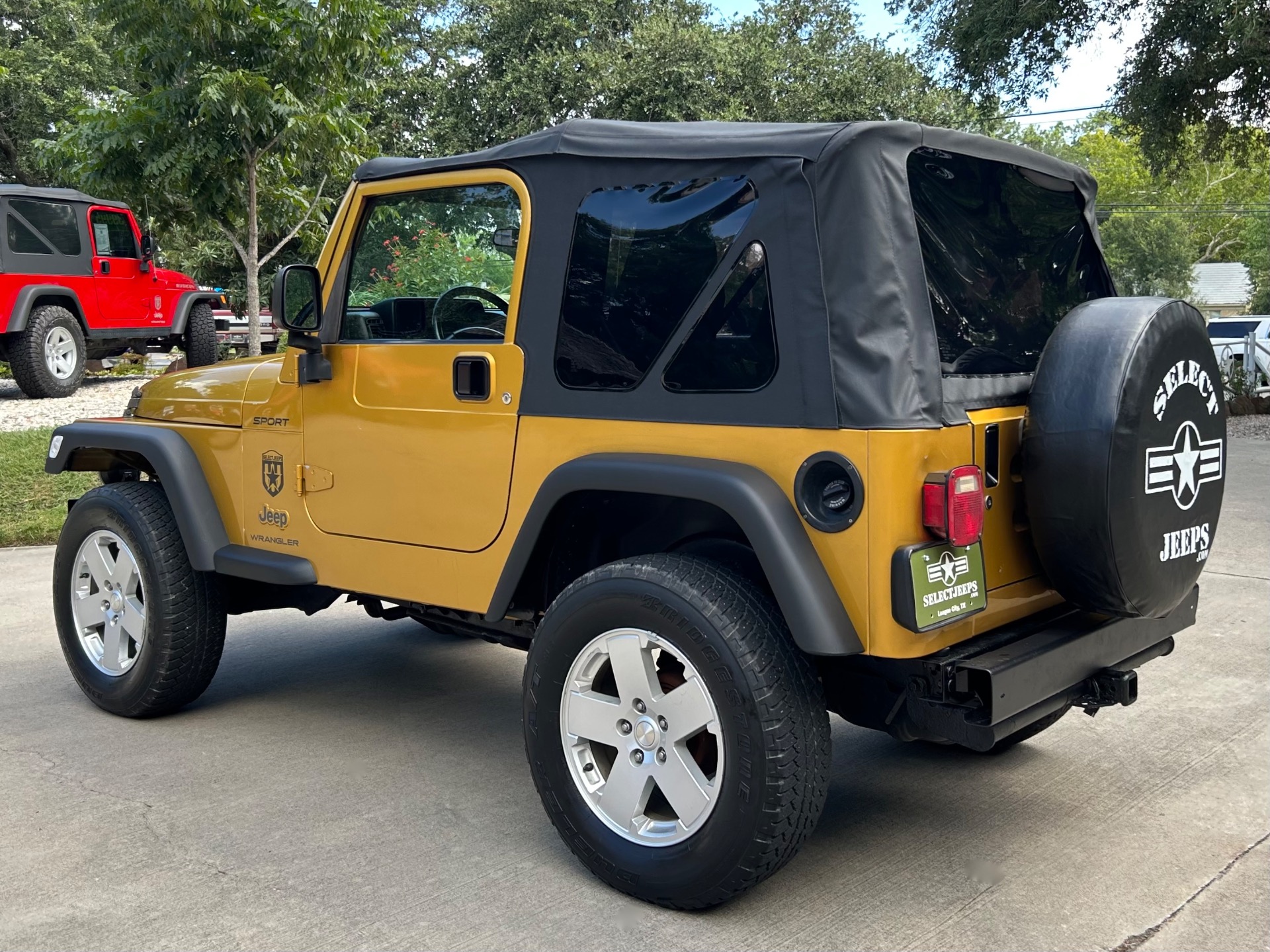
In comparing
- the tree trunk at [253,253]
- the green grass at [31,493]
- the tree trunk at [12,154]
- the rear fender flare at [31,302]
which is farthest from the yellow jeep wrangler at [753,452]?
the tree trunk at [12,154]

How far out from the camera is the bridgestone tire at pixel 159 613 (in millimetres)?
4559

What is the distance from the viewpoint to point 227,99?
1293cm

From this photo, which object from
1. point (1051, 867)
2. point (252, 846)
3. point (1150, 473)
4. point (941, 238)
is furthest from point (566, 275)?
point (1051, 867)

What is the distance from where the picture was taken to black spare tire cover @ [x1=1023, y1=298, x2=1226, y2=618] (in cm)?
298

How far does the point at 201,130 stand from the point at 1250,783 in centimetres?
1288

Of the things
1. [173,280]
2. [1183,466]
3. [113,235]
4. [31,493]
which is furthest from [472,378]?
[173,280]

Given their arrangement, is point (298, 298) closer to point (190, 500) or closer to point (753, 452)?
point (190, 500)

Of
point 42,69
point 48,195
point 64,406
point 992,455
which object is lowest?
point 64,406

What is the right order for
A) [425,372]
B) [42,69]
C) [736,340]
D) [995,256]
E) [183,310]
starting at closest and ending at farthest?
[736,340] < [995,256] < [425,372] < [183,310] < [42,69]

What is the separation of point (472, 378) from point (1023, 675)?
A: 1819 mm

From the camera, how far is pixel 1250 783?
401 cm

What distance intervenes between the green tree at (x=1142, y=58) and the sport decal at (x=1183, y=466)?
11501 mm

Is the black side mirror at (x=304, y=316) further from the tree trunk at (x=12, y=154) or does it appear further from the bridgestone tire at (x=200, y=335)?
the tree trunk at (x=12, y=154)

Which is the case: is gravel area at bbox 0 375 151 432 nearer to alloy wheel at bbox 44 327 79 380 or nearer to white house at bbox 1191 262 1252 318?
alloy wheel at bbox 44 327 79 380
